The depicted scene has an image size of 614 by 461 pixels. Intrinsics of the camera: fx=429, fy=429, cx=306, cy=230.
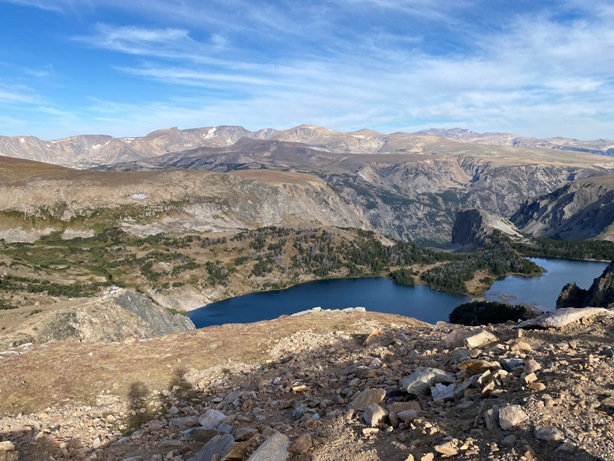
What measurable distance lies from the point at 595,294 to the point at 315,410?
14898 centimetres

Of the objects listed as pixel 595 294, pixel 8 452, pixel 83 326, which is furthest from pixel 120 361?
pixel 595 294

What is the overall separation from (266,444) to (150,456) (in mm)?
5520

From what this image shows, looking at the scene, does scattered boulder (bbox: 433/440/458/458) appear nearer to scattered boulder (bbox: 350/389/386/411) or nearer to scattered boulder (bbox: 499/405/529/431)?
scattered boulder (bbox: 499/405/529/431)

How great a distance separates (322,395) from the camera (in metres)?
19.1

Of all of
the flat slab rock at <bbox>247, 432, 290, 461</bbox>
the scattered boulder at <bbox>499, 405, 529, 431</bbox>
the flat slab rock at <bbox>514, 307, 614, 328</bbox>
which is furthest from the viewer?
the flat slab rock at <bbox>514, 307, 614, 328</bbox>

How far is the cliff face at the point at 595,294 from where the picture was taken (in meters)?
130

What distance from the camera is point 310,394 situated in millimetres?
19438

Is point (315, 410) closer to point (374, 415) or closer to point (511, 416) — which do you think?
point (374, 415)

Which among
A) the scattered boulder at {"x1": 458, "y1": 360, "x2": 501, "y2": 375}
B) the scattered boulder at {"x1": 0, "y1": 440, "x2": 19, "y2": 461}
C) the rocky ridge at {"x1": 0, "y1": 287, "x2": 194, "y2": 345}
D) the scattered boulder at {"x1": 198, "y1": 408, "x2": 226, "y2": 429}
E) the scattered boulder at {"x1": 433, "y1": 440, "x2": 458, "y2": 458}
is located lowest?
the rocky ridge at {"x1": 0, "y1": 287, "x2": 194, "y2": 345}

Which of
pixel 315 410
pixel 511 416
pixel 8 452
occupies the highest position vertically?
pixel 511 416

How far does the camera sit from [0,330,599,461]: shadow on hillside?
1202 centimetres

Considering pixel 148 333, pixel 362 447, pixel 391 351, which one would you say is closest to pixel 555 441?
pixel 362 447

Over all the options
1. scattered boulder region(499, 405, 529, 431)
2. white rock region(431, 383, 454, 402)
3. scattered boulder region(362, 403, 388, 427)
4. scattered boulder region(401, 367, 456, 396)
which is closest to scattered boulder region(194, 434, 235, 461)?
scattered boulder region(362, 403, 388, 427)

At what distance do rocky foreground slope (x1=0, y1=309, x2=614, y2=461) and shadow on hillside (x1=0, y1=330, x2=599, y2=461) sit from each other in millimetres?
62
